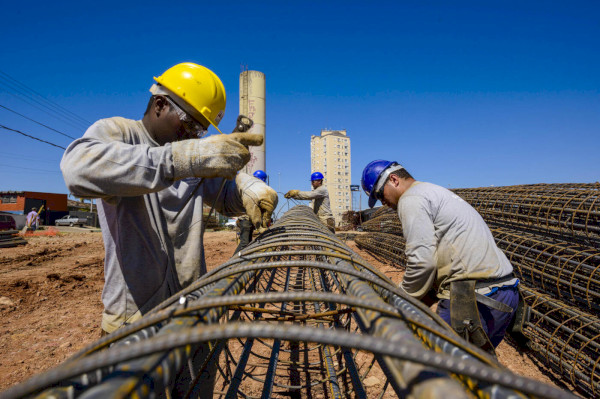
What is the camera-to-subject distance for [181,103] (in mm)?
1797

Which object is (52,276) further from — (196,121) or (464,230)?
(464,230)

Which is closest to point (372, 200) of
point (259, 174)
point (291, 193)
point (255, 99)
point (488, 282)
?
point (488, 282)

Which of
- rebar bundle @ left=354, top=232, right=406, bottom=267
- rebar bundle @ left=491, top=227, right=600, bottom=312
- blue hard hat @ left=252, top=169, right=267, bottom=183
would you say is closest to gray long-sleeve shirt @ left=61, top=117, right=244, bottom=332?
rebar bundle @ left=491, top=227, right=600, bottom=312

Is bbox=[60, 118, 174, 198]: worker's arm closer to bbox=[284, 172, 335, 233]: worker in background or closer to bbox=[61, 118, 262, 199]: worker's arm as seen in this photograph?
bbox=[61, 118, 262, 199]: worker's arm

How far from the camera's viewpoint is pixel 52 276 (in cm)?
681

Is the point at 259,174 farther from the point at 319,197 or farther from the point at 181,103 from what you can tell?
the point at 181,103

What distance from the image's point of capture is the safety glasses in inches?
70.3

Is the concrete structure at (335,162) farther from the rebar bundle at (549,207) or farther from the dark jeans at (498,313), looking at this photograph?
the dark jeans at (498,313)

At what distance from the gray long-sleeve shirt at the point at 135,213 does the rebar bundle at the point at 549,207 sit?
15.2 ft

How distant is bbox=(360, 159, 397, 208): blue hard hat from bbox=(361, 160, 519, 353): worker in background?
468 mm

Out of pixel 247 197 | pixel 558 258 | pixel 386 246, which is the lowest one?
pixel 386 246

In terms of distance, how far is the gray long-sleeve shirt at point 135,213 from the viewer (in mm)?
1245

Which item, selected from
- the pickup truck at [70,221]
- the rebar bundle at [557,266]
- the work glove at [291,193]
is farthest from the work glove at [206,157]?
the pickup truck at [70,221]

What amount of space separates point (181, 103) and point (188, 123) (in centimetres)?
11
